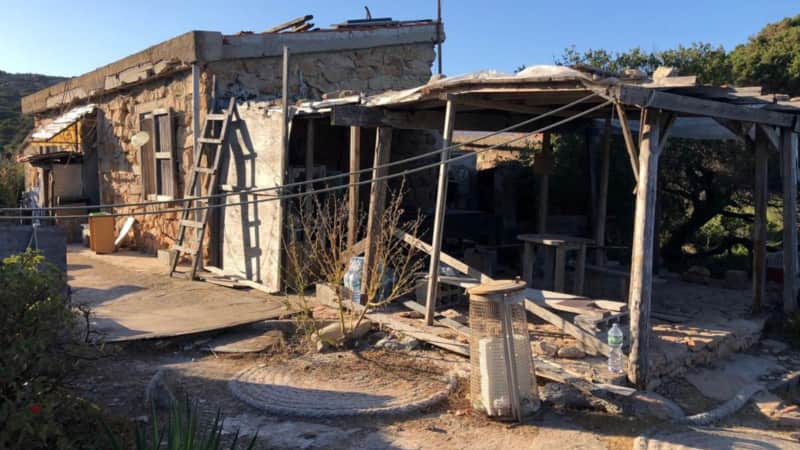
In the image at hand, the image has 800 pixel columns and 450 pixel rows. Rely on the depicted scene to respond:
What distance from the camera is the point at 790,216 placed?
7.15 metres

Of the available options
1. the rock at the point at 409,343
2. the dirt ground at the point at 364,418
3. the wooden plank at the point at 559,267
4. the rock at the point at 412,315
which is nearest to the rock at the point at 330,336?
the dirt ground at the point at 364,418

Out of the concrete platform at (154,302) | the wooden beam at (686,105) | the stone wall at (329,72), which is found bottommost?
the concrete platform at (154,302)

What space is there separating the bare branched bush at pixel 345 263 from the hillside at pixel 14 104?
19.9m

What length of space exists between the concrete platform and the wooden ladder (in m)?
0.38

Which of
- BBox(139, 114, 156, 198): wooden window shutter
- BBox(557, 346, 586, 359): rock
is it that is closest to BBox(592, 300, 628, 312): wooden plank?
BBox(557, 346, 586, 359): rock

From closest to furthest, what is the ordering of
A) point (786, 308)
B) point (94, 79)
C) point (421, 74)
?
1. point (786, 308)
2. point (421, 74)
3. point (94, 79)

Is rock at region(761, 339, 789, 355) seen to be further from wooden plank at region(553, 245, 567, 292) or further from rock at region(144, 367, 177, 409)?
rock at region(144, 367, 177, 409)

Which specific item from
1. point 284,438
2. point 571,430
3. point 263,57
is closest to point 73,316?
point 284,438

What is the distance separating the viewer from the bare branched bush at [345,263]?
20.9ft

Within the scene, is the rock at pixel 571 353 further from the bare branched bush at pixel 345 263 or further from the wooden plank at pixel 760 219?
the wooden plank at pixel 760 219

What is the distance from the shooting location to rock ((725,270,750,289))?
853 centimetres

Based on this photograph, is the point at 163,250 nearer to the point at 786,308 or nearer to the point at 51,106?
the point at 51,106

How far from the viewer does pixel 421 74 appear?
11547 millimetres

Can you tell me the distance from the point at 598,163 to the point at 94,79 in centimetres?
944
